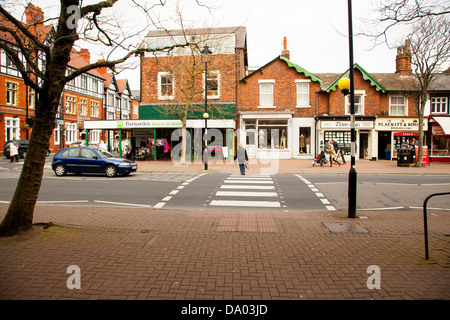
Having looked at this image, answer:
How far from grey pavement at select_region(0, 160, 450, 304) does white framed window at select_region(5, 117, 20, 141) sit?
3399 cm

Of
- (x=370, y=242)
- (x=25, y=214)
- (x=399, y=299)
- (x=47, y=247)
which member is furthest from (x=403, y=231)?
(x=25, y=214)

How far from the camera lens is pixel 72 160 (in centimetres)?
1672

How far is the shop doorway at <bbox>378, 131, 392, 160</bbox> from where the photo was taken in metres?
28.4

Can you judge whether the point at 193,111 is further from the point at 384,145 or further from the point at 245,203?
the point at 245,203

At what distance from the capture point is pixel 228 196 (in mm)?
11445

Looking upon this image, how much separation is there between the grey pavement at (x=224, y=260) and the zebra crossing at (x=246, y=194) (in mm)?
2289

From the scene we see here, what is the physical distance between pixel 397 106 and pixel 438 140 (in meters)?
4.66

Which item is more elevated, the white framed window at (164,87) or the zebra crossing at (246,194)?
the white framed window at (164,87)

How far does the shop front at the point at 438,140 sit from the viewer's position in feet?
90.2

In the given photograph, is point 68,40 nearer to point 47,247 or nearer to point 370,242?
point 47,247

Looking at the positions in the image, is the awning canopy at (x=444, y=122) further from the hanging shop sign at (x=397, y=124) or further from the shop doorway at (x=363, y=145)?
the shop doorway at (x=363, y=145)

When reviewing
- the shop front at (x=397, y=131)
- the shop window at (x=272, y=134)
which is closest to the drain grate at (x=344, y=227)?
the shop window at (x=272, y=134)

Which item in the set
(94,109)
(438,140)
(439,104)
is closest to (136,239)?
(438,140)

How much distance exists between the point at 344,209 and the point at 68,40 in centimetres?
847
